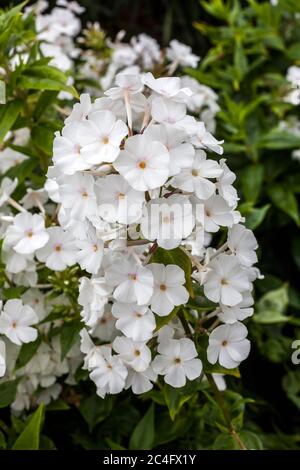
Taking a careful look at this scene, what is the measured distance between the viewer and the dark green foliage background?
166 cm

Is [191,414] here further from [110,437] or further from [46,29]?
[46,29]

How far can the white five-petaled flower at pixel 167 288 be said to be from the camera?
115cm

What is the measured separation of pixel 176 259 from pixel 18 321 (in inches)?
15.3

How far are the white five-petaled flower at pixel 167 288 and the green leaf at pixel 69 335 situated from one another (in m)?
0.37

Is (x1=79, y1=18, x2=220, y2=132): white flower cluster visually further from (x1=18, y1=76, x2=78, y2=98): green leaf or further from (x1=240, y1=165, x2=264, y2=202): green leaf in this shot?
(x1=18, y1=76, x2=78, y2=98): green leaf

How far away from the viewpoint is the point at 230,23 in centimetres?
251

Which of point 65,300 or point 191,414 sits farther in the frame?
point 191,414

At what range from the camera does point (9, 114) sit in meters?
1.54

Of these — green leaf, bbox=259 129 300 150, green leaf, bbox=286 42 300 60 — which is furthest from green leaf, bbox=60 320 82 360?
green leaf, bbox=286 42 300 60

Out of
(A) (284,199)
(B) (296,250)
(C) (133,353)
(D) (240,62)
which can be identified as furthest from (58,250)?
(D) (240,62)

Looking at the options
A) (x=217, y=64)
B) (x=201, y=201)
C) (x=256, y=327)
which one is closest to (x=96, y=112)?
(x=201, y=201)

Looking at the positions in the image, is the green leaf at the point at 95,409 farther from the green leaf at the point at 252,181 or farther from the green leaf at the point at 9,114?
the green leaf at the point at 252,181

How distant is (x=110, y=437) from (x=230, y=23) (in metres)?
1.52

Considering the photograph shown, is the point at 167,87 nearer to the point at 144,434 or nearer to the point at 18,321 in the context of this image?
the point at 18,321
